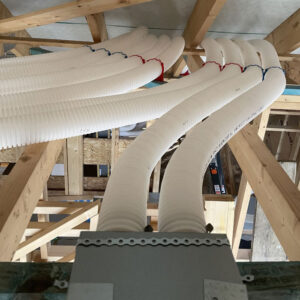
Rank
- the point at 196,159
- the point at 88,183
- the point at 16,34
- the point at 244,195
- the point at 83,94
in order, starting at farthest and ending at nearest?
1. the point at 88,183
2. the point at 244,195
3. the point at 16,34
4. the point at 83,94
5. the point at 196,159

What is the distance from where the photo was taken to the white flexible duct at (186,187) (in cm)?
58

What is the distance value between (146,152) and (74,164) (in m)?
2.74

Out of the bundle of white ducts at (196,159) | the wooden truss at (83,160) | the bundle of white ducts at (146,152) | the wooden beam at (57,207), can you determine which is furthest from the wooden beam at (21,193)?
the wooden beam at (57,207)

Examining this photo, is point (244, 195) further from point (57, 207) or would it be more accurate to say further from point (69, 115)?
point (69, 115)

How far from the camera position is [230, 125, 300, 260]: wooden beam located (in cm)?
77

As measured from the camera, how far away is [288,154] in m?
4.17

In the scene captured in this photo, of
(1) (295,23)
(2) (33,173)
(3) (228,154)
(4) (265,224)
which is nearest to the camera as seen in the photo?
(2) (33,173)

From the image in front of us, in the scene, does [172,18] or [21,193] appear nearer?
[21,193]

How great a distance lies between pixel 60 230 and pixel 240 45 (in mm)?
1628

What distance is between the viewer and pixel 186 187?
0.66m

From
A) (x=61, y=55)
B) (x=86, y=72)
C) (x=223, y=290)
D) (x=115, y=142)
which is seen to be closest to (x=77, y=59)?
(x=61, y=55)

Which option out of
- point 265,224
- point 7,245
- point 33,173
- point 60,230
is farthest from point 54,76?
point 265,224

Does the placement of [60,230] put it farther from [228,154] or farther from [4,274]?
[228,154]

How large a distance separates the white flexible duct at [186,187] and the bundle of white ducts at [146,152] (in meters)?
0.03
